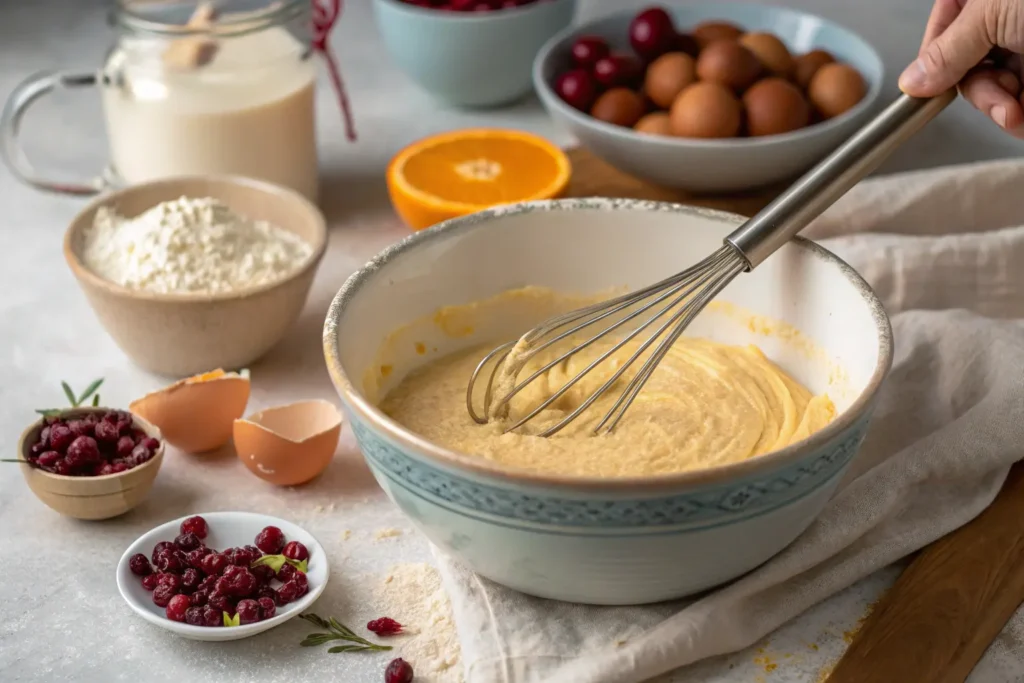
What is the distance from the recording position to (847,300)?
1.11 m

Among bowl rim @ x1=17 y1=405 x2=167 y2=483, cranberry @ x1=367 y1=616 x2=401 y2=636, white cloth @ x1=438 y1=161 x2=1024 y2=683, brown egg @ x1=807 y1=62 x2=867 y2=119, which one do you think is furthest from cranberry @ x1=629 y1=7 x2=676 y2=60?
cranberry @ x1=367 y1=616 x2=401 y2=636

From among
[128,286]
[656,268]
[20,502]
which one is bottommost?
[20,502]

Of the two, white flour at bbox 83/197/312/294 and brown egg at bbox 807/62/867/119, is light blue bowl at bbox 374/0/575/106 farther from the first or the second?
white flour at bbox 83/197/312/294

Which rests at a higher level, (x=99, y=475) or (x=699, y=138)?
(x=699, y=138)

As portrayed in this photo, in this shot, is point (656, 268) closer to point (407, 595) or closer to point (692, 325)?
point (692, 325)

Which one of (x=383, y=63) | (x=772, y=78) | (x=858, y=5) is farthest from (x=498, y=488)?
(x=858, y=5)

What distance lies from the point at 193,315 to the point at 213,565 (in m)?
0.35

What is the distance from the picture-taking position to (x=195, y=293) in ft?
4.33

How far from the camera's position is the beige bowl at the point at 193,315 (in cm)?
131

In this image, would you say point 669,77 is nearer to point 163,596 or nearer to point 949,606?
point 949,606

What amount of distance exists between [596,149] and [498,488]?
0.85 meters

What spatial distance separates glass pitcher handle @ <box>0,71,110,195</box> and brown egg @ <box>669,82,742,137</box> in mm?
787

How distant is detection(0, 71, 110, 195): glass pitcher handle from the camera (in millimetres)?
1627

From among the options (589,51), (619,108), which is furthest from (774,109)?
(589,51)
